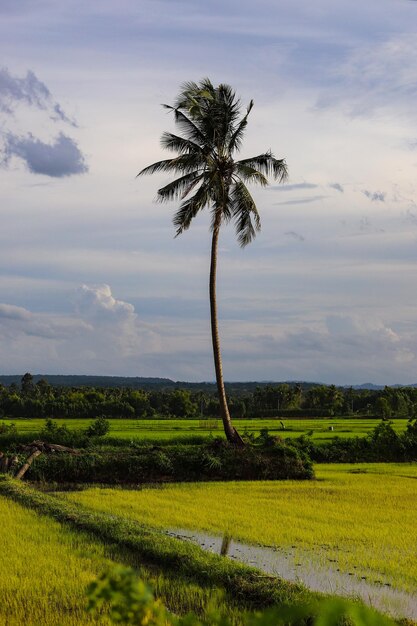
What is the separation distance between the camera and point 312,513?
1262 centimetres

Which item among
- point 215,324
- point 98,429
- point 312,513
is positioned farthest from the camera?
point 98,429

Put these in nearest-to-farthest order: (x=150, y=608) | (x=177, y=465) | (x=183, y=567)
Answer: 1. (x=150, y=608)
2. (x=183, y=567)
3. (x=177, y=465)

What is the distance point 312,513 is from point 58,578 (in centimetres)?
624

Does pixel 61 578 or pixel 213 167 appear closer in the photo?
pixel 61 578

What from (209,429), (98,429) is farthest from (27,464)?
(209,429)

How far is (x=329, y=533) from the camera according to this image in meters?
10.6

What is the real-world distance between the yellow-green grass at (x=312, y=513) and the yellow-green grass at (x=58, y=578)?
1993 mm

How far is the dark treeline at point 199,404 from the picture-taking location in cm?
5794

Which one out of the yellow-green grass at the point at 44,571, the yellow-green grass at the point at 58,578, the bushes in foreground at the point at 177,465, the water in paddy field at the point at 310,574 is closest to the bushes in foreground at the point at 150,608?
the yellow-green grass at the point at 58,578

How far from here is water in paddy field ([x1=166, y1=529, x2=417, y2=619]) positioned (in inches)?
265

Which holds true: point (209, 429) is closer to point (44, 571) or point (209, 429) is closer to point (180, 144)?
point (180, 144)

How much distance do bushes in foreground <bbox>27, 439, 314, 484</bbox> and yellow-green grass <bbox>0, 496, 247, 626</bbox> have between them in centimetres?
774

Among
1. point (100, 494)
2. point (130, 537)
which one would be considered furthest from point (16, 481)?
point (130, 537)

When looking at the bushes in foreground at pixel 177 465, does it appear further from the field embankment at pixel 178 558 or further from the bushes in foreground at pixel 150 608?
the bushes in foreground at pixel 150 608
